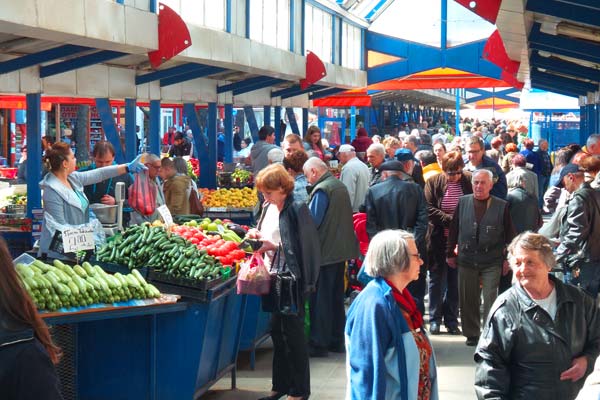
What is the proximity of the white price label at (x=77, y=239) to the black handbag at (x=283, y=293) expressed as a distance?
126cm

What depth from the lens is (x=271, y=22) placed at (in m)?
19.9

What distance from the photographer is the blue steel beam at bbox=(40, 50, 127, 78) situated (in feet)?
38.4

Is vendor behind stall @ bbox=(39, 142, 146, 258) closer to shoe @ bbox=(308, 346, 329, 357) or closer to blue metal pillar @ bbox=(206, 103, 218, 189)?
shoe @ bbox=(308, 346, 329, 357)

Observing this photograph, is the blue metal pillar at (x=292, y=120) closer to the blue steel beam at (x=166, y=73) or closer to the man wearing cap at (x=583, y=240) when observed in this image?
the blue steel beam at (x=166, y=73)

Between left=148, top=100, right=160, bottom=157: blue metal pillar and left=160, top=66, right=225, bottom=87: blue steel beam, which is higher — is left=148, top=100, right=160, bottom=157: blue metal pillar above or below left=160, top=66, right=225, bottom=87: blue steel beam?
below

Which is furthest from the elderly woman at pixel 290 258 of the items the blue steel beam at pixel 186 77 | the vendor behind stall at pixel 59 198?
the blue steel beam at pixel 186 77

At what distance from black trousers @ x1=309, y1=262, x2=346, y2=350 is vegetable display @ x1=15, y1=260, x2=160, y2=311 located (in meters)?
A: 2.46

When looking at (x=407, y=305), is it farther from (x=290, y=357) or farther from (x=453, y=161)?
(x=453, y=161)

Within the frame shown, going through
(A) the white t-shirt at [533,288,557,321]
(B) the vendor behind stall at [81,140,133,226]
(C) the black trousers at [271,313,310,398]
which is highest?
(B) the vendor behind stall at [81,140,133,226]

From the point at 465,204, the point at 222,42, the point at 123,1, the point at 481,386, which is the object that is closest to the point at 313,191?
the point at 465,204

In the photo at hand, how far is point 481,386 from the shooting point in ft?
15.8

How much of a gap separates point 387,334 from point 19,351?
191 centimetres

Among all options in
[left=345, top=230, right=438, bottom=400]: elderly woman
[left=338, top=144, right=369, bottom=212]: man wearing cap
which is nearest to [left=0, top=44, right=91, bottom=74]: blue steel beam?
[left=338, top=144, right=369, bottom=212]: man wearing cap

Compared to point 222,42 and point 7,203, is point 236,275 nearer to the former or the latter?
point 7,203
